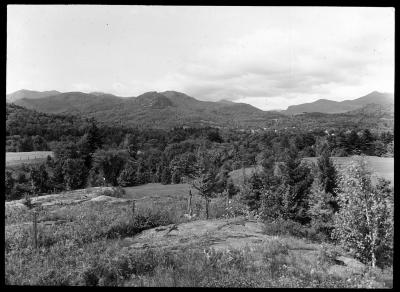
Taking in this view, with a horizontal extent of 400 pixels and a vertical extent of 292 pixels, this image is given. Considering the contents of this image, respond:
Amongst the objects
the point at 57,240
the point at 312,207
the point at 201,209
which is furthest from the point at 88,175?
the point at 57,240

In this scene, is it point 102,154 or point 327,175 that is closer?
point 327,175

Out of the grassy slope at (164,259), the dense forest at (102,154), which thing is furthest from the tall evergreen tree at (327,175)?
the grassy slope at (164,259)

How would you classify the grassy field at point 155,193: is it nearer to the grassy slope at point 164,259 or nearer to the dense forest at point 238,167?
the dense forest at point 238,167

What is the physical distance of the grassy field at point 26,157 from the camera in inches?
1763

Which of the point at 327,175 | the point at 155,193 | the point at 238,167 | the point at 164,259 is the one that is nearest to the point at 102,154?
the point at 155,193

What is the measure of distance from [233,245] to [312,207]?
1452 cm

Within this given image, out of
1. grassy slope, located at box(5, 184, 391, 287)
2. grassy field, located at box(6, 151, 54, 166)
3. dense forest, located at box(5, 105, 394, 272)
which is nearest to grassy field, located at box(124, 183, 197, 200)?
dense forest, located at box(5, 105, 394, 272)

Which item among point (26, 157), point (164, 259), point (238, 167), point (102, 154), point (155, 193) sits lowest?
point (238, 167)

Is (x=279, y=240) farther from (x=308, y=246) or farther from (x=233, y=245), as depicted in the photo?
(x=233, y=245)

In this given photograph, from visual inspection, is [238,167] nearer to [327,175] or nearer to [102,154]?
[102,154]

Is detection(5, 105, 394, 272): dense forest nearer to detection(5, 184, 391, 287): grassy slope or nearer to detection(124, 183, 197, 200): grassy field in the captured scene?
detection(5, 184, 391, 287): grassy slope

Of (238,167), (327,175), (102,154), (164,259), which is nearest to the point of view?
(164,259)

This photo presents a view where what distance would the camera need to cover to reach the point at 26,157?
46125 millimetres
